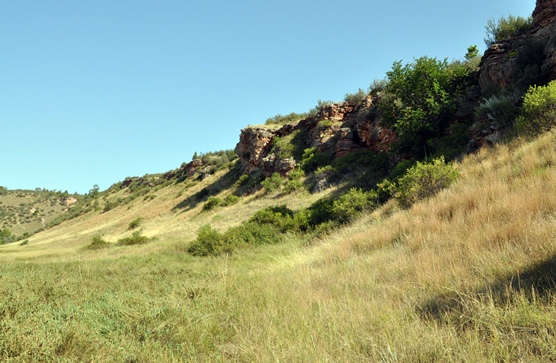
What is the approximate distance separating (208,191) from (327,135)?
61.5 feet

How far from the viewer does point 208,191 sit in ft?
141

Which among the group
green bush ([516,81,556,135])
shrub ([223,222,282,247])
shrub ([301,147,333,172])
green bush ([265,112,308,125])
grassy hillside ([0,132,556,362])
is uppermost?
green bush ([265,112,308,125])

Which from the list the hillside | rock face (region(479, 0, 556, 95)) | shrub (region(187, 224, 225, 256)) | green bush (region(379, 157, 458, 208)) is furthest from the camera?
rock face (region(479, 0, 556, 95))

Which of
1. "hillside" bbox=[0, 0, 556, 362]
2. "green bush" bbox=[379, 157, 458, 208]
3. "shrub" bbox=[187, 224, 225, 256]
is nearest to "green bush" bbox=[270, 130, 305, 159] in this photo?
"hillside" bbox=[0, 0, 556, 362]

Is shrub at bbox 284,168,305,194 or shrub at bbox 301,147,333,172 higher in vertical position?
shrub at bbox 301,147,333,172

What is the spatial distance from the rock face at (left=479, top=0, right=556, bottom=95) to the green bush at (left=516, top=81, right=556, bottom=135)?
3.93m

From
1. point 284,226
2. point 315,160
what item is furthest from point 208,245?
point 315,160

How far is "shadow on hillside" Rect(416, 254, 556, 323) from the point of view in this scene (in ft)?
9.65

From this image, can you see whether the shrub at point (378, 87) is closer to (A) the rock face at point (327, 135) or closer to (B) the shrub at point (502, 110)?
(A) the rock face at point (327, 135)

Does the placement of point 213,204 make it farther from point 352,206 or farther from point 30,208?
point 30,208

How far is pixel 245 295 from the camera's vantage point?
4891 millimetres

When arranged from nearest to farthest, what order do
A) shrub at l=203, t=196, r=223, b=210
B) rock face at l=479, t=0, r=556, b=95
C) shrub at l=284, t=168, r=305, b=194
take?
rock face at l=479, t=0, r=556, b=95 → shrub at l=284, t=168, r=305, b=194 → shrub at l=203, t=196, r=223, b=210

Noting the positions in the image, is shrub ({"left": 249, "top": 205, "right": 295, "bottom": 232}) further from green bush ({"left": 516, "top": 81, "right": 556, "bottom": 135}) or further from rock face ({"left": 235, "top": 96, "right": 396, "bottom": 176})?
rock face ({"left": 235, "top": 96, "right": 396, "bottom": 176})

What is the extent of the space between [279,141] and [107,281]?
3018cm
